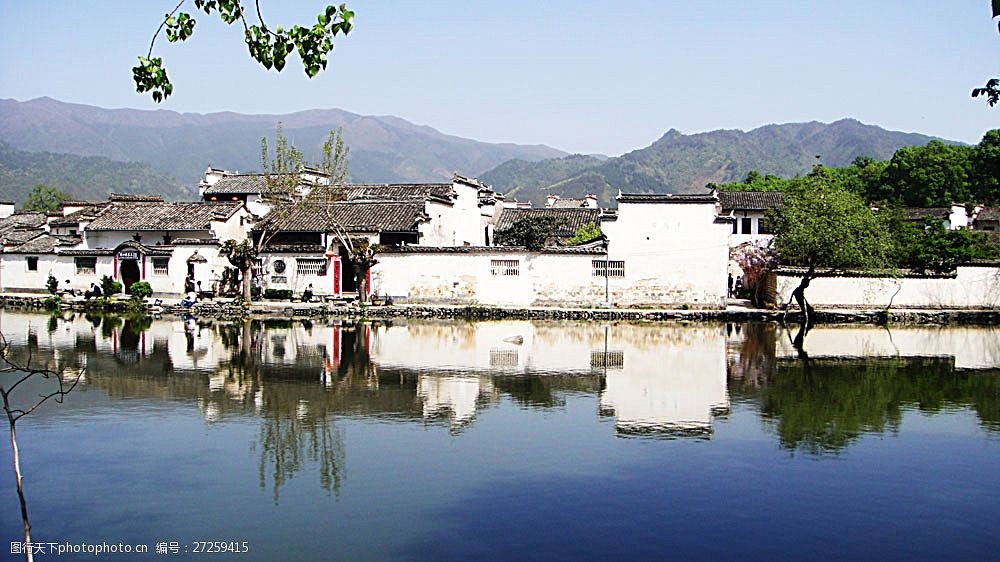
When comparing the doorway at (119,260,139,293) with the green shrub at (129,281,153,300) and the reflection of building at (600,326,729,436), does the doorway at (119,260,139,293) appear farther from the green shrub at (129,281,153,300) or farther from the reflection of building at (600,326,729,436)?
the reflection of building at (600,326,729,436)

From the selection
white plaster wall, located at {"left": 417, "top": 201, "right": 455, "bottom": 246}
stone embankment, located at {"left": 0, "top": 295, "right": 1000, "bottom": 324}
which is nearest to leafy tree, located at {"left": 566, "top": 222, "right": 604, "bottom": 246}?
white plaster wall, located at {"left": 417, "top": 201, "right": 455, "bottom": 246}

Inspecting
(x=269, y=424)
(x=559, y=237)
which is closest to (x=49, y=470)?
(x=269, y=424)

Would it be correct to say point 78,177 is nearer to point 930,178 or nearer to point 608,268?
point 930,178

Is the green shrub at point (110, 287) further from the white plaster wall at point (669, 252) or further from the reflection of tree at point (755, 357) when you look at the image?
the reflection of tree at point (755, 357)

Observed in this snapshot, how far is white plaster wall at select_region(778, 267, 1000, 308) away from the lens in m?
29.9

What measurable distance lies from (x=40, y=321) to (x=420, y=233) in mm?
12656

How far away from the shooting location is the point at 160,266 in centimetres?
3400

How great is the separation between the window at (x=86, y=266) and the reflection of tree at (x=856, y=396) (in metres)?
26.4

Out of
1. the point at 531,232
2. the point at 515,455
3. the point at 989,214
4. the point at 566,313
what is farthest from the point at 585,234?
the point at 515,455

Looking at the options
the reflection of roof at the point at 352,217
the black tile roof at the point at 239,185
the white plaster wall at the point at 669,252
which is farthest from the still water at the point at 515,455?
the black tile roof at the point at 239,185

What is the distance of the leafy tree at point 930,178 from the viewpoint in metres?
52.5

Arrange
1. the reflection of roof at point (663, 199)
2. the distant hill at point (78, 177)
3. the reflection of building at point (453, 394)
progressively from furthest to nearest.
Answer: the distant hill at point (78, 177) < the reflection of roof at point (663, 199) < the reflection of building at point (453, 394)

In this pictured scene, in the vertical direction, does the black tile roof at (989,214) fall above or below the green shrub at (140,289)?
above

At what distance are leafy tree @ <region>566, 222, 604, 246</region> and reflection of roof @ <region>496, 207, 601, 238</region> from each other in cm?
54
